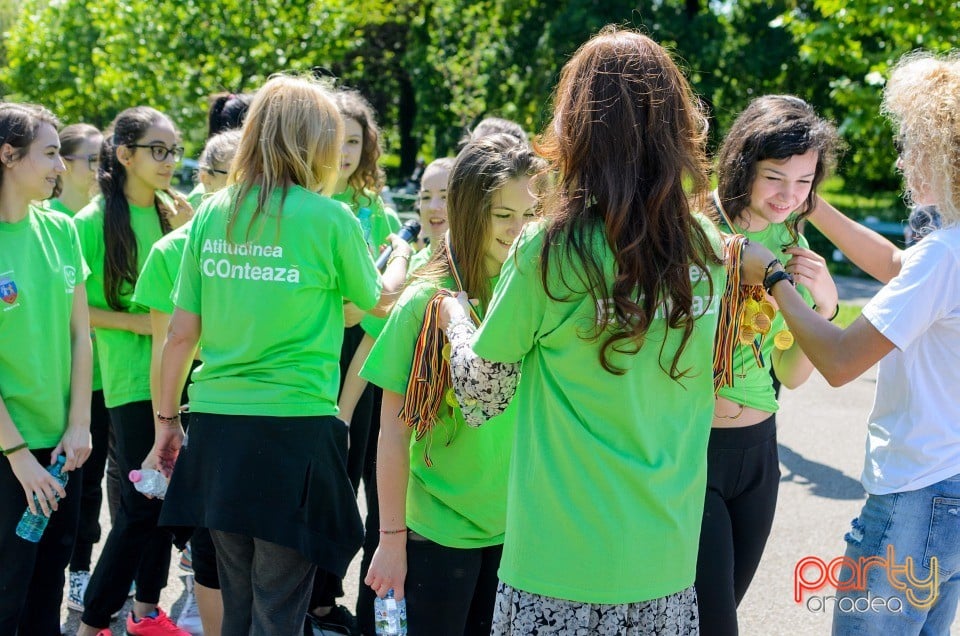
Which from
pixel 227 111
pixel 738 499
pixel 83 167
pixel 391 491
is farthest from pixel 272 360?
pixel 83 167

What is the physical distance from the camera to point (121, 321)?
386 centimetres

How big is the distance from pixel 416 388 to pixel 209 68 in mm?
13352

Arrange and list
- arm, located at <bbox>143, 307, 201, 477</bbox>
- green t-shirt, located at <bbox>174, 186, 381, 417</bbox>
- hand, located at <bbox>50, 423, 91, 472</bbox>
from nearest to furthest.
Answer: green t-shirt, located at <bbox>174, 186, 381, 417</bbox>
arm, located at <bbox>143, 307, 201, 477</bbox>
hand, located at <bbox>50, 423, 91, 472</bbox>

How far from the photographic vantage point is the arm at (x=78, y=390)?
3.30m

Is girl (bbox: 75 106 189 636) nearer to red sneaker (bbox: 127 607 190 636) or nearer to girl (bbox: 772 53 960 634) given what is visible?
red sneaker (bbox: 127 607 190 636)

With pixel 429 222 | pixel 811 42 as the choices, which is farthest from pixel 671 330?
pixel 811 42

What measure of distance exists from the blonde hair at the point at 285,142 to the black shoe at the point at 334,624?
6.45 ft

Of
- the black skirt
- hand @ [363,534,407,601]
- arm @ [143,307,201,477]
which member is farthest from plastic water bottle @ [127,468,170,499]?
hand @ [363,534,407,601]

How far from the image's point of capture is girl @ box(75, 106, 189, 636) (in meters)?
3.72

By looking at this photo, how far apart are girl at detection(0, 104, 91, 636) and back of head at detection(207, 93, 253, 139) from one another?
4.40ft

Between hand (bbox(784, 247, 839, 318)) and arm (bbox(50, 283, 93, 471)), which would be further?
arm (bbox(50, 283, 93, 471))

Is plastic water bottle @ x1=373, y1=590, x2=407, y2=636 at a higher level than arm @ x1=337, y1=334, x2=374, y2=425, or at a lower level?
lower

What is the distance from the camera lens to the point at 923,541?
2432mm

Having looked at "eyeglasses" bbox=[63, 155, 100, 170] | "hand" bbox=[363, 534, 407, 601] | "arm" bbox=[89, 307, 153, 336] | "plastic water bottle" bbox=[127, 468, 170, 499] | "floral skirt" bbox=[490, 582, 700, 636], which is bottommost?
"plastic water bottle" bbox=[127, 468, 170, 499]
